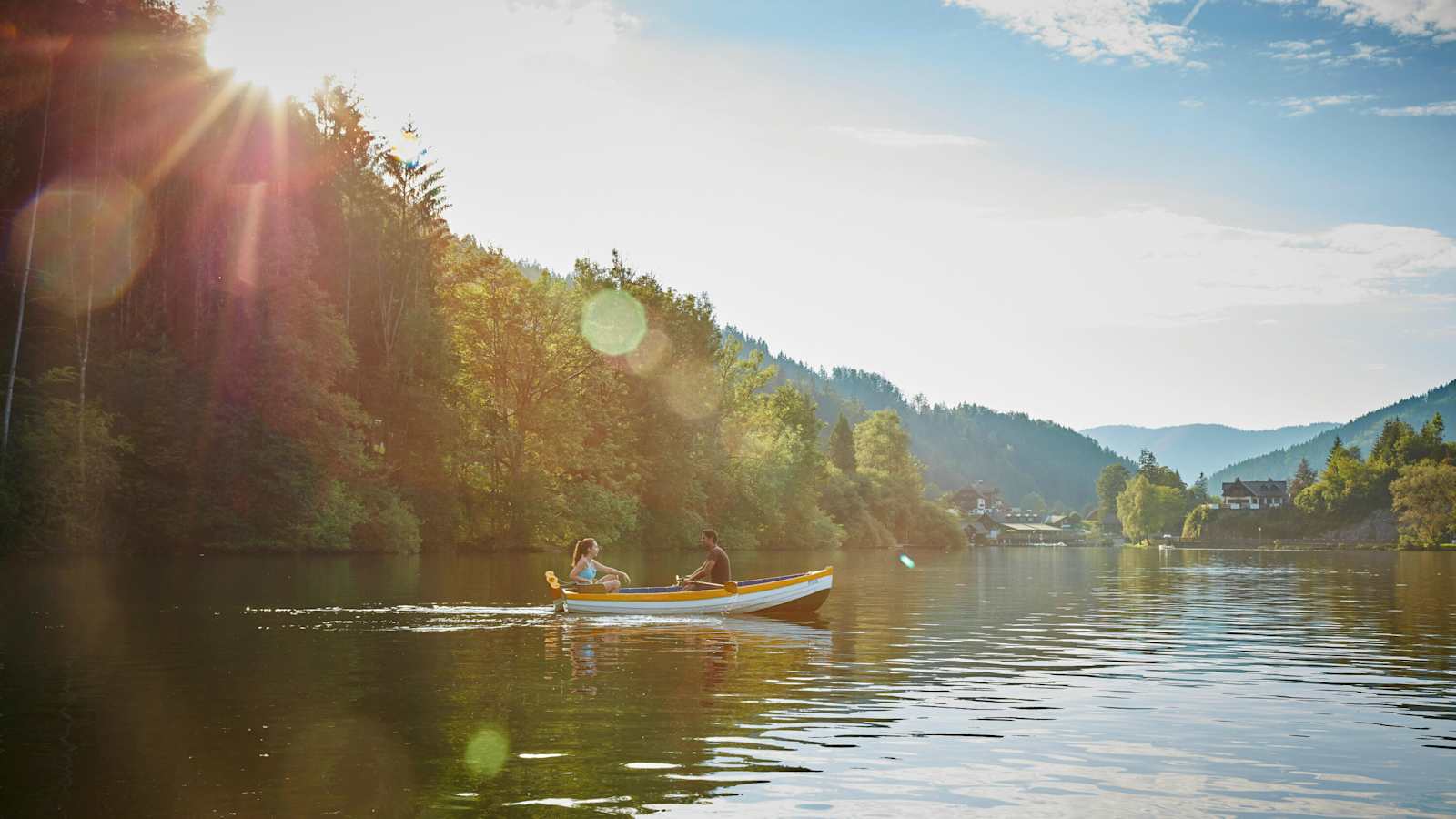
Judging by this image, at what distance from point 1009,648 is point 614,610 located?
10.2 metres

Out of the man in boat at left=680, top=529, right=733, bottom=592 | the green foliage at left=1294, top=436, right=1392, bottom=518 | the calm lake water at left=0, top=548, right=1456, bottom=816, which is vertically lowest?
the calm lake water at left=0, top=548, right=1456, bottom=816

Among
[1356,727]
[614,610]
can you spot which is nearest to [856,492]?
[614,610]

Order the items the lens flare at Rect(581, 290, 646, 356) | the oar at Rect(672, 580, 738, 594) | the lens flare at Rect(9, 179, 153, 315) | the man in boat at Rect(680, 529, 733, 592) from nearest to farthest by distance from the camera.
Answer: the oar at Rect(672, 580, 738, 594), the man in boat at Rect(680, 529, 733, 592), the lens flare at Rect(9, 179, 153, 315), the lens flare at Rect(581, 290, 646, 356)

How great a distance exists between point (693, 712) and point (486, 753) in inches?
148

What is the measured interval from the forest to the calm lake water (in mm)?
21498

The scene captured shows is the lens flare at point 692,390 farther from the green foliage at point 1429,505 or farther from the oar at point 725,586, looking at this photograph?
the green foliage at point 1429,505

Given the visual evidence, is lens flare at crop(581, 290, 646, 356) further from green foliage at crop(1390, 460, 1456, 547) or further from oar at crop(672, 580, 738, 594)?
green foliage at crop(1390, 460, 1456, 547)

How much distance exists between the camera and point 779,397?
13112 centimetres

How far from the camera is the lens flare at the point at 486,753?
1252 cm

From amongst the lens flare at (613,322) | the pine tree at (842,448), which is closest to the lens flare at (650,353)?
the lens flare at (613,322)

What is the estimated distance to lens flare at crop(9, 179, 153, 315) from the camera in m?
51.3

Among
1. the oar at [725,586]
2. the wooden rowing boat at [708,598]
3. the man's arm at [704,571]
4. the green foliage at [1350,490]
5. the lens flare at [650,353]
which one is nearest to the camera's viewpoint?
the wooden rowing boat at [708,598]

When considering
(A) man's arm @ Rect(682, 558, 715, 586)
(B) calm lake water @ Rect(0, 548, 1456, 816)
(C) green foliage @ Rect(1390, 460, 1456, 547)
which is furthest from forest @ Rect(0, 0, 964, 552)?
(C) green foliage @ Rect(1390, 460, 1456, 547)

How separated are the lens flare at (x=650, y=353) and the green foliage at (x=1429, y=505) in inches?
4140
